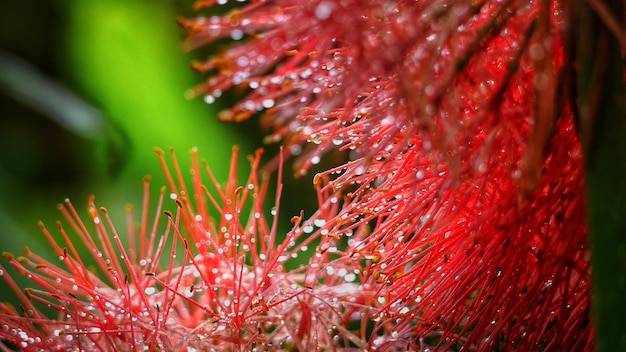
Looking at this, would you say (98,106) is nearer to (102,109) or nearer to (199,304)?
(102,109)

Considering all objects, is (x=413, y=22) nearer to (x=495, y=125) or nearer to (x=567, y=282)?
(x=495, y=125)

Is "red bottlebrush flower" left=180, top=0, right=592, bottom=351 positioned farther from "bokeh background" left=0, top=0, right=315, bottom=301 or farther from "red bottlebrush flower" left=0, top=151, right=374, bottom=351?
"bokeh background" left=0, top=0, right=315, bottom=301

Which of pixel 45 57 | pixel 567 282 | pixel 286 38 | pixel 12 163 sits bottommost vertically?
pixel 567 282

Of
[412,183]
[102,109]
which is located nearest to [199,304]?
[412,183]

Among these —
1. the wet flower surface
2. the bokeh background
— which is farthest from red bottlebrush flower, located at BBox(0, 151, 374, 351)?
the bokeh background

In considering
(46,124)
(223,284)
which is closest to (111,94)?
(46,124)
